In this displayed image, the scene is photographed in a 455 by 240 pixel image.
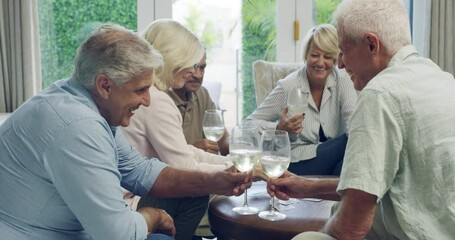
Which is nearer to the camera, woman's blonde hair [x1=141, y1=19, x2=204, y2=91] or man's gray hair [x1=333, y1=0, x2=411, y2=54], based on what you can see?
man's gray hair [x1=333, y1=0, x2=411, y2=54]

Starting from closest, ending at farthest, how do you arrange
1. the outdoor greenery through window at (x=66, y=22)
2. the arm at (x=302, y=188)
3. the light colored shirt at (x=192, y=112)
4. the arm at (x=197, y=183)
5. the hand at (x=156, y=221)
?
the hand at (x=156, y=221) < the arm at (x=302, y=188) < the arm at (x=197, y=183) < the light colored shirt at (x=192, y=112) < the outdoor greenery through window at (x=66, y=22)

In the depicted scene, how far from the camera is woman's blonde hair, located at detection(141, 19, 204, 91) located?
2295mm

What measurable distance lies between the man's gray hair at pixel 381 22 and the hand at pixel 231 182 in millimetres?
724

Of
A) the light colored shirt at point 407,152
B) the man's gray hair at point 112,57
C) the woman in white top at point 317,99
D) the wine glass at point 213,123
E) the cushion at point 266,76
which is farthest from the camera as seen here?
the cushion at point 266,76

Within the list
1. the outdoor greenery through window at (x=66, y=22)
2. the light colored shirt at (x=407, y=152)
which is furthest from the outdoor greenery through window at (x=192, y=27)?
the light colored shirt at (x=407, y=152)

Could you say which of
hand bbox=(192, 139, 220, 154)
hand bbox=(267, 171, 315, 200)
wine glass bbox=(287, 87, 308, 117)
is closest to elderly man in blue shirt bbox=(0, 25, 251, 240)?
hand bbox=(267, 171, 315, 200)

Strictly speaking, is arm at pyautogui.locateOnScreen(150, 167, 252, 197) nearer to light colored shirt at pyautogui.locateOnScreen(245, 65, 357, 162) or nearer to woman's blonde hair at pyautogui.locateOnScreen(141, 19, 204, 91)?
woman's blonde hair at pyautogui.locateOnScreen(141, 19, 204, 91)

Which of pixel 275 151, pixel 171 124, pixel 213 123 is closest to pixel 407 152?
pixel 275 151

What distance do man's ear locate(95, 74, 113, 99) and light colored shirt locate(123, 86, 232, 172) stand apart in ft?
1.94

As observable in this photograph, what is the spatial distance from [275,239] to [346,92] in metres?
1.49

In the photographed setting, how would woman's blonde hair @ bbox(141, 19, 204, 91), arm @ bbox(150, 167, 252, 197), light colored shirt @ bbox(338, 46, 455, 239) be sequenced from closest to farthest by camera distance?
light colored shirt @ bbox(338, 46, 455, 239) < arm @ bbox(150, 167, 252, 197) < woman's blonde hair @ bbox(141, 19, 204, 91)

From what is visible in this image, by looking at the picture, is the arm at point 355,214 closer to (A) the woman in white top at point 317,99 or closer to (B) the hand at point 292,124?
(B) the hand at point 292,124

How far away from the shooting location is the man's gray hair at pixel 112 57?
1.54 metres

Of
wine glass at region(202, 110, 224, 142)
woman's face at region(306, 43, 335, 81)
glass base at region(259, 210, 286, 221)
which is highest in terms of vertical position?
woman's face at region(306, 43, 335, 81)
